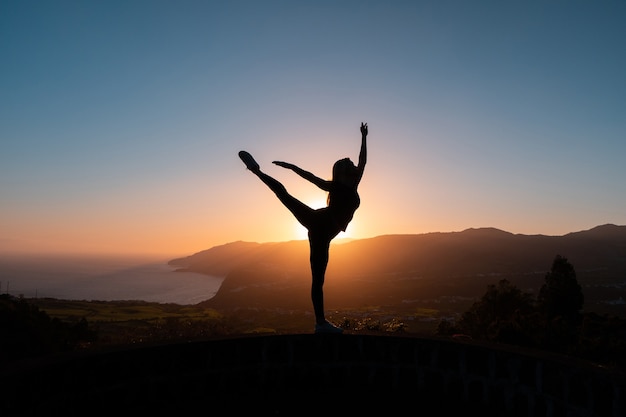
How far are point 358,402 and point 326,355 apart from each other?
1.32 meters

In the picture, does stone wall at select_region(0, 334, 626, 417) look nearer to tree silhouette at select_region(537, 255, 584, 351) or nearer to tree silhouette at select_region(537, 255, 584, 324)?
tree silhouette at select_region(537, 255, 584, 351)

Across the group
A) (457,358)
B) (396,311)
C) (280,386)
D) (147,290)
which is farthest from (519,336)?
(147,290)

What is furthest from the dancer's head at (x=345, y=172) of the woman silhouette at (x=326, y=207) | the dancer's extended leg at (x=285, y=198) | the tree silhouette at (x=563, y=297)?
the tree silhouette at (x=563, y=297)

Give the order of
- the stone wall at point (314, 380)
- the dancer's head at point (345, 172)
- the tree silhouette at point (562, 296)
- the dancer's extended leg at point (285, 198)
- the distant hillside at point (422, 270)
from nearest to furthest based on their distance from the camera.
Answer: the stone wall at point (314, 380)
the dancer's head at point (345, 172)
the dancer's extended leg at point (285, 198)
the tree silhouette at point (562, 296)
the distant hillside at point (422, 270)

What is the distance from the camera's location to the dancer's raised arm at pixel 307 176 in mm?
10039

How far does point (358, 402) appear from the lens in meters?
7.93

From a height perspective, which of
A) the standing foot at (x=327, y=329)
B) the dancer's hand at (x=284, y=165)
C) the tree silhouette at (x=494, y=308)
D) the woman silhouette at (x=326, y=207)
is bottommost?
the tree silhouette at (x=494, y=308)

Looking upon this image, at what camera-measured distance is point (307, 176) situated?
1013cm

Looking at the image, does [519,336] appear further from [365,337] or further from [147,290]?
[147,290]

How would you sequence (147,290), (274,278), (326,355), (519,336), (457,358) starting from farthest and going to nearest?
(147,290), (274,278), (519,336), (326,355), (457,358)

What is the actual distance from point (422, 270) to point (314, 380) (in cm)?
13758

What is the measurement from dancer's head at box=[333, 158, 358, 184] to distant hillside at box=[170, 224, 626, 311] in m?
86.8

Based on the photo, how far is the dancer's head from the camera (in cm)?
980

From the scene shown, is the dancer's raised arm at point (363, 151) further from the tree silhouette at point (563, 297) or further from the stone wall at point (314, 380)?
the tree silhouette at point (563, 297)
